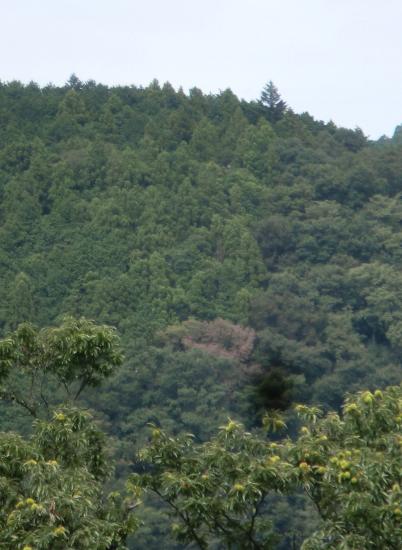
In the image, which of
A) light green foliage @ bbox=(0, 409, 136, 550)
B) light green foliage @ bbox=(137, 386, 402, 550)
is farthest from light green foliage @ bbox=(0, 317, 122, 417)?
light green foliage @ bbox=(137, 386, 402, 550)

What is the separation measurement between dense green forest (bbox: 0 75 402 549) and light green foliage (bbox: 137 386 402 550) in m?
25.9

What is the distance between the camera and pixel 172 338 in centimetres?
4816

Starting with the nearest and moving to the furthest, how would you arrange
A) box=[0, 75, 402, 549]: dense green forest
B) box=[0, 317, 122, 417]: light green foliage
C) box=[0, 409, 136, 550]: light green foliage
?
box=[0, 409, 136, 550]: light green foliage
box=[0, 317, 122, 417]: light green foliage
box=[0, 75, 402, 549]: dense green forest

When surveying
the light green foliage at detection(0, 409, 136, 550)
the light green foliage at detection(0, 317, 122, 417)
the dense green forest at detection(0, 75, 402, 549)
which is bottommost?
the light green foliage at detection(0, 409, 136, 550)

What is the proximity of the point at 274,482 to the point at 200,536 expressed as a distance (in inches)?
38.1

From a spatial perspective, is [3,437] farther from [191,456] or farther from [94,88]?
[94,88]

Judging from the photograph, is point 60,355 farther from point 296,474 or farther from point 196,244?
point 196,244

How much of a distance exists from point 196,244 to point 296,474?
1756 inches

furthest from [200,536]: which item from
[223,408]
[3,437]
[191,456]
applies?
[223,408]

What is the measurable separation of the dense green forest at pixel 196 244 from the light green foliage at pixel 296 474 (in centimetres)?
2592

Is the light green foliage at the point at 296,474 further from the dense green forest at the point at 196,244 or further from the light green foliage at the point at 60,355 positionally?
the dense green forest at the point at 196,244

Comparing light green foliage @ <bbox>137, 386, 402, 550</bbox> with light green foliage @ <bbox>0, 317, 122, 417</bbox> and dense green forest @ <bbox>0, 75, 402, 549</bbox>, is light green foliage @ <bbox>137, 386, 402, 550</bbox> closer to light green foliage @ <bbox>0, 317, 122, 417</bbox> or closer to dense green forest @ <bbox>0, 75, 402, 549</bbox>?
light green foliage @ <bbox>0, 317, 122, 417</bbox>

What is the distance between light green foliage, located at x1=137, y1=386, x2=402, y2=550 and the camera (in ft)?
32.0

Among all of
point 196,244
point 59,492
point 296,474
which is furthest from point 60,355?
point 196,244
